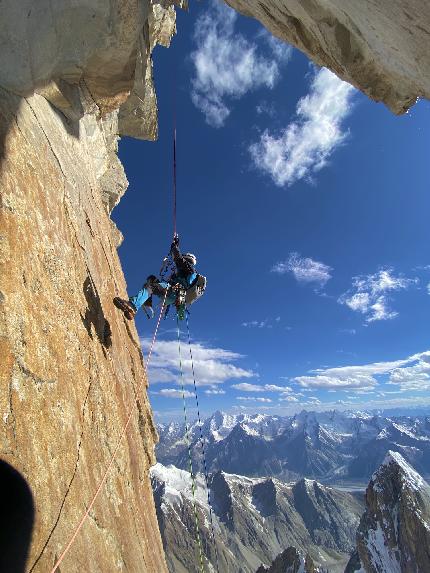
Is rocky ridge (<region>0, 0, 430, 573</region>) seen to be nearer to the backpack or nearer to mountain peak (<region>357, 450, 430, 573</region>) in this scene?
the backpack

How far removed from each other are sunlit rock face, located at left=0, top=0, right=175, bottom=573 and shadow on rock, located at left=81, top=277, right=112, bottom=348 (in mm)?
50

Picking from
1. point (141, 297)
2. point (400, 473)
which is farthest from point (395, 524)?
point (141, 297)

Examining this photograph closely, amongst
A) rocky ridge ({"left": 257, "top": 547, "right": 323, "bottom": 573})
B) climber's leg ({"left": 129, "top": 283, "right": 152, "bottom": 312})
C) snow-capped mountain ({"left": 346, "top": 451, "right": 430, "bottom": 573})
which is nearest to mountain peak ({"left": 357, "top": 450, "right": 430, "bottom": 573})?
snow-capped mountain ({"left": 346, "top": 451, "right": 430, "bottom": 573})

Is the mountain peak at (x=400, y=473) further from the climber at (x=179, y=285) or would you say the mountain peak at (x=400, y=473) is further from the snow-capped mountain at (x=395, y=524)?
the climber at (x=179, y=285)

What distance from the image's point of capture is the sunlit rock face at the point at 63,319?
4.57m

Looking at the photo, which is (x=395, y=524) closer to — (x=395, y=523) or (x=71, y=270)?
(x=395, y=523)

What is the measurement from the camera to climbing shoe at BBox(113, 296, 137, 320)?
36.3 feet

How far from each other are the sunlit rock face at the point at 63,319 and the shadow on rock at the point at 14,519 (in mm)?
12

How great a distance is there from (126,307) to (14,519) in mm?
7596

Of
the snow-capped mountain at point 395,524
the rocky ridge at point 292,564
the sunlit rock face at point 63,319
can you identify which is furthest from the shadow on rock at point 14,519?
the snow-capped mountain at point 395,524

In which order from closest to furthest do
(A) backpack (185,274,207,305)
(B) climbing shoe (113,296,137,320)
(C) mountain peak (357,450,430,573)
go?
(B) climbing shoe (113,296,137,320), (A) backpack (185,274,207,305), (C) mountain peak (357,450,430,573)

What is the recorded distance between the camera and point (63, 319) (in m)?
6.50

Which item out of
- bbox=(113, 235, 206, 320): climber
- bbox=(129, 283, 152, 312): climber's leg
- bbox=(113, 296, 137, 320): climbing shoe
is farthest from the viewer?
bbox=(113, 235, 206, 320): climber

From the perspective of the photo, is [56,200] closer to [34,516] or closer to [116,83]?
[34,516]
